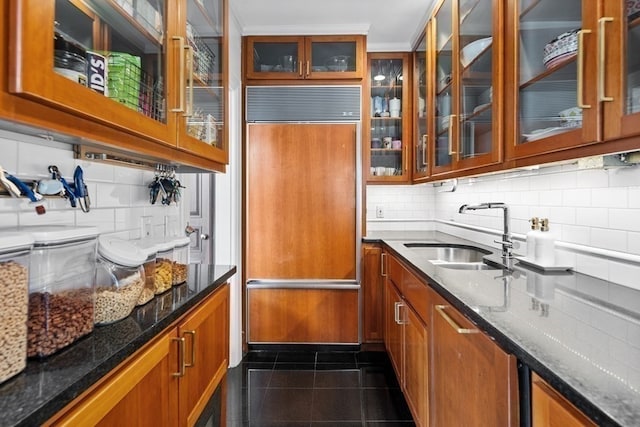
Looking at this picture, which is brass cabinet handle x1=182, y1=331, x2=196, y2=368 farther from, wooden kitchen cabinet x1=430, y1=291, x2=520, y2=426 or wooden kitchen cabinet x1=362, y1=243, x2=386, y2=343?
wooden kitchen cabinet x1=362, y1=243, x2=386, y2=343

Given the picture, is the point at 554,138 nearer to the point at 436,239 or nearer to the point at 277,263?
the point at 436,239

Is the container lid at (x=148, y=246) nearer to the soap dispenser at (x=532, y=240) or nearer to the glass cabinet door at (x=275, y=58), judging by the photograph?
the soap dispenser at (x=532, y=240)

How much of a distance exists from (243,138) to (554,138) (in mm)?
2145

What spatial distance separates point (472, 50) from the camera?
5.92 ft

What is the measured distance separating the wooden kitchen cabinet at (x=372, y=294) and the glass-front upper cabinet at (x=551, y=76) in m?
1.51

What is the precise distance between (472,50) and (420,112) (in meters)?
0.96

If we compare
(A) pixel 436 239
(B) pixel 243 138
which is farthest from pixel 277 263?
(A) pixel 436 239

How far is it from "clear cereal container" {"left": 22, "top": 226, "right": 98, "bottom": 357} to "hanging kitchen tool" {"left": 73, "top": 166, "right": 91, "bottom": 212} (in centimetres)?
32

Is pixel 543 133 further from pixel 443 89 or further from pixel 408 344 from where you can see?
pixel 408 344

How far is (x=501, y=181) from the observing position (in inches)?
81.7

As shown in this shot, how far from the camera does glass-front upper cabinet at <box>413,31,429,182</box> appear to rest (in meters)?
2.63

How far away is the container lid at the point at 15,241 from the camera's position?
646mm

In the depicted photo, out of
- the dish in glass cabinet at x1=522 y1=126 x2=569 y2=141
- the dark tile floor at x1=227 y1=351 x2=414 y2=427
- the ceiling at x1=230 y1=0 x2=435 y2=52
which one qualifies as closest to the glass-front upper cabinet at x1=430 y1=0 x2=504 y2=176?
the dish in glass cabinet at x1=522 y1=126 x2=569 y2=141

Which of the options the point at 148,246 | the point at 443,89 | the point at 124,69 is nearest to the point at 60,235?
the point at 148,246
